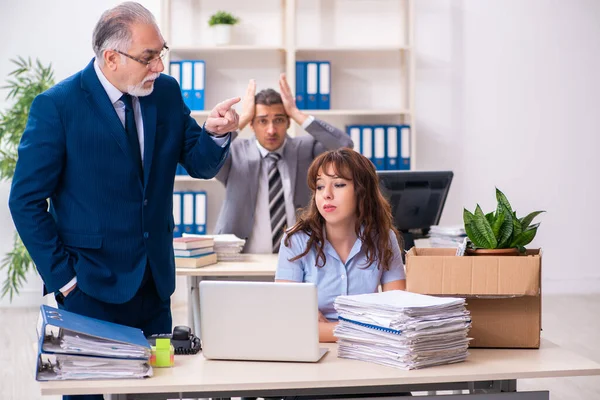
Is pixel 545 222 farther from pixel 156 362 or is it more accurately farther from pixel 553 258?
pixel 156 362

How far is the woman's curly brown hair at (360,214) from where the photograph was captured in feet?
8.23

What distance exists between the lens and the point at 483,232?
2.22 meters

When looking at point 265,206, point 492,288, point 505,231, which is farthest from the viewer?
point 265,206

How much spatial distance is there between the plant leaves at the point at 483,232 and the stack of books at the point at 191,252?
1.58 metres

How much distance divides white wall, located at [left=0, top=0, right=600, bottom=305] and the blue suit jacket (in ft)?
13.9

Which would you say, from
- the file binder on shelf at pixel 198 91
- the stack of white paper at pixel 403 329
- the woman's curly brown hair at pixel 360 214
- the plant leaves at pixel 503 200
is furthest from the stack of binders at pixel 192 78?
the stack of white paper at pixel 403 329

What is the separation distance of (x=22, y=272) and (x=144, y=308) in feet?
12.5

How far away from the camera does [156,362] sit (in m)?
2.00

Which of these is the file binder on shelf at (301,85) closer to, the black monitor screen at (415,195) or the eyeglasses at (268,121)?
the eyeglasses at (268,121)

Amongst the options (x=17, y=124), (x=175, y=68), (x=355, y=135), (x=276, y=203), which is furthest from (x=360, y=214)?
(x=17, y=124)

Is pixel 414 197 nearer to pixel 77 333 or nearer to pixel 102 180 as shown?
pixel 102 180

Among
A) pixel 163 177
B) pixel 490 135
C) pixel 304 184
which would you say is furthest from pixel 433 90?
pixel 163 177

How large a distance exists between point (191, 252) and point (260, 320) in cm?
159

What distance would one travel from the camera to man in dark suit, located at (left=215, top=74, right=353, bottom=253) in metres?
4.10
